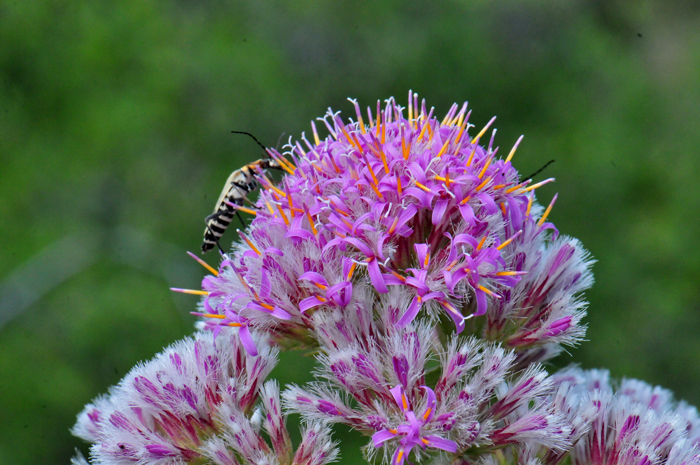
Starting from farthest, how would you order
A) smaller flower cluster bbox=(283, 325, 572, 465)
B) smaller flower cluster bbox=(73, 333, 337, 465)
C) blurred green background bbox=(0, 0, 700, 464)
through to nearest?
blurred green background bbox=(0, 0, 700, 464) → smaller flower cluster bbox=(73, 333, 337, 465) → smaller flower cluster bbox=(283, 325, 572, 465)

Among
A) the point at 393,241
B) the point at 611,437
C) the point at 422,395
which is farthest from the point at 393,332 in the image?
the point at 611,437

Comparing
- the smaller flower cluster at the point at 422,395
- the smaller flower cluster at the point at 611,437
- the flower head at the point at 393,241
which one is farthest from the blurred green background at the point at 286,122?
the smaller flower cluster at the point at 611,437

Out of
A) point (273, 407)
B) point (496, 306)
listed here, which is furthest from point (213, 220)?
point (496, 306)

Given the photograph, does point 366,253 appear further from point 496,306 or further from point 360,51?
point 360,51

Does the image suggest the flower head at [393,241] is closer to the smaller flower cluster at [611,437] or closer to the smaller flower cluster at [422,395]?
the smaller flower cluster at [422,395]

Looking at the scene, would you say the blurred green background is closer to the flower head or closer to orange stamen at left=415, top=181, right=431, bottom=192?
the flower head

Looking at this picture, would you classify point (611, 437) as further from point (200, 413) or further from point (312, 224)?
point (200, 413)

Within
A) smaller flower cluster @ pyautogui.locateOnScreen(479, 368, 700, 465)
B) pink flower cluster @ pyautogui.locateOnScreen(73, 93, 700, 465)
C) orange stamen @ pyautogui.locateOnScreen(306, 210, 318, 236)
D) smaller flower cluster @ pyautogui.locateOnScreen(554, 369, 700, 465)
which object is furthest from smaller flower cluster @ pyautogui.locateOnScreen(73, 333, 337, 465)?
smaller flower cluster @ pyautogui.locateOnScreen(554, 369, 700, 465)
